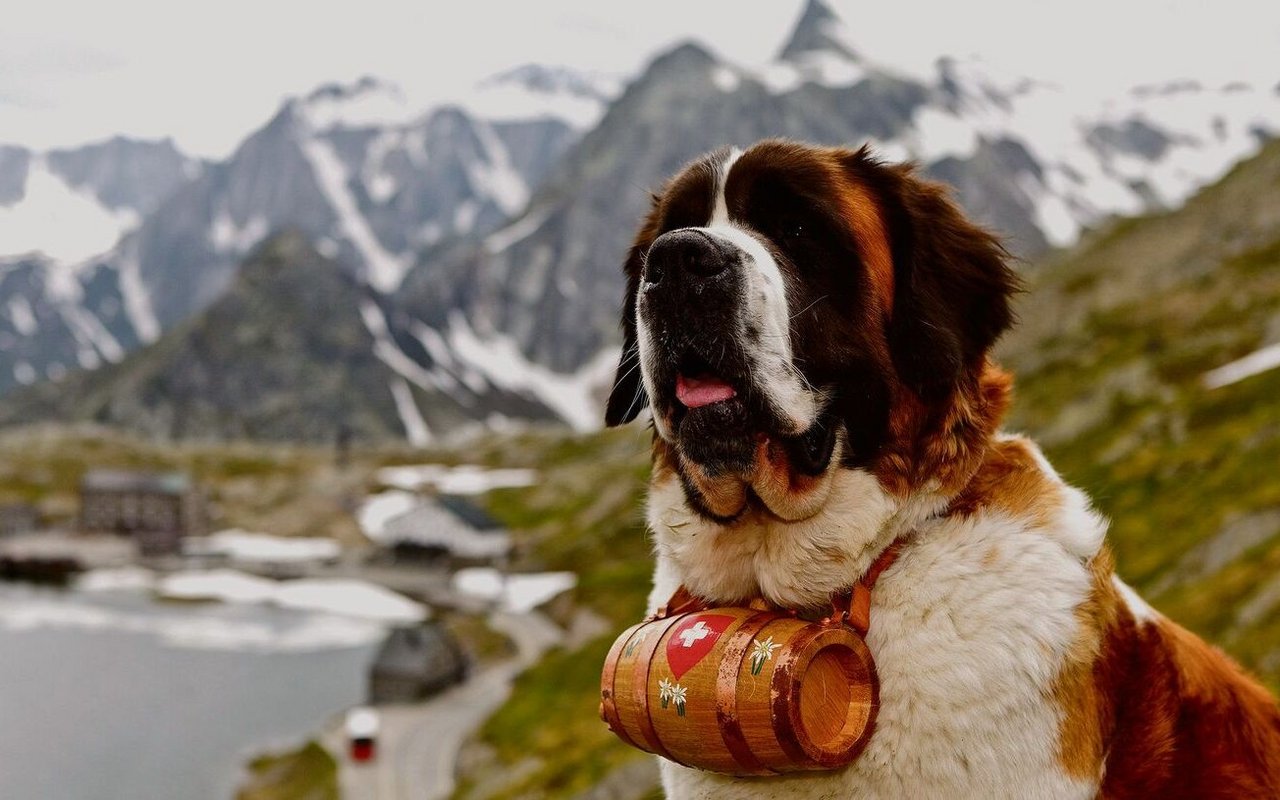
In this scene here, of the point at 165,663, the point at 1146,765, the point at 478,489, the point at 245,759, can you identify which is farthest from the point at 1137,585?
the point at 478,489

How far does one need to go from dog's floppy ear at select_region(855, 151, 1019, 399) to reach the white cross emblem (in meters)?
1.43

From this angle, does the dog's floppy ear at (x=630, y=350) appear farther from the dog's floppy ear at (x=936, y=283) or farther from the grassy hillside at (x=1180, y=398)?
the grassy hillside at (x=1180, y=398)

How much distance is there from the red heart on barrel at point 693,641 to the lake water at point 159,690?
Result: 50782mm

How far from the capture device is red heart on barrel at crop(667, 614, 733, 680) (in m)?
4.62

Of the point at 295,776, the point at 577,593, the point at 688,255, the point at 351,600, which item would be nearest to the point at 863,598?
the point at 688,255

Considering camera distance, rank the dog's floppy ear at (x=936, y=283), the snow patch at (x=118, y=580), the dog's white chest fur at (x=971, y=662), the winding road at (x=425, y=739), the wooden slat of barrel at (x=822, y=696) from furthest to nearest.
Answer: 1. the snow patch at (x=118, y=580)
2. the winding road at (x=425, y=739)
3. the dog's floppy ear at (x=936, y=283)
4. the dog's white chest fur at (x=971, y=662)
5. the wooden slat of barrel at (x=822, y=696)

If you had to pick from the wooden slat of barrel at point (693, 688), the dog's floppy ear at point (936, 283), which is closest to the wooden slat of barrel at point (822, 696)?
the wooden slat of barrel at point (693, 688)

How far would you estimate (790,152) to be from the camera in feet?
16.6

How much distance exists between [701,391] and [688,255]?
641mm

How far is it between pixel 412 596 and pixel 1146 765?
9434 centimetres

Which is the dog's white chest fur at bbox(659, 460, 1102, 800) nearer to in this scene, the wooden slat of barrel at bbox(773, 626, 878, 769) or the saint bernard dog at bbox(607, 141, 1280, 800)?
the saint bernard dog at bbox(607, 141, 1280, 800)

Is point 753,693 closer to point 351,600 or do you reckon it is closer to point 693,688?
point 693,688

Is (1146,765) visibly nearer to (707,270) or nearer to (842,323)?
(842,323)

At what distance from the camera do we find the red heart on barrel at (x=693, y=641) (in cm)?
462
